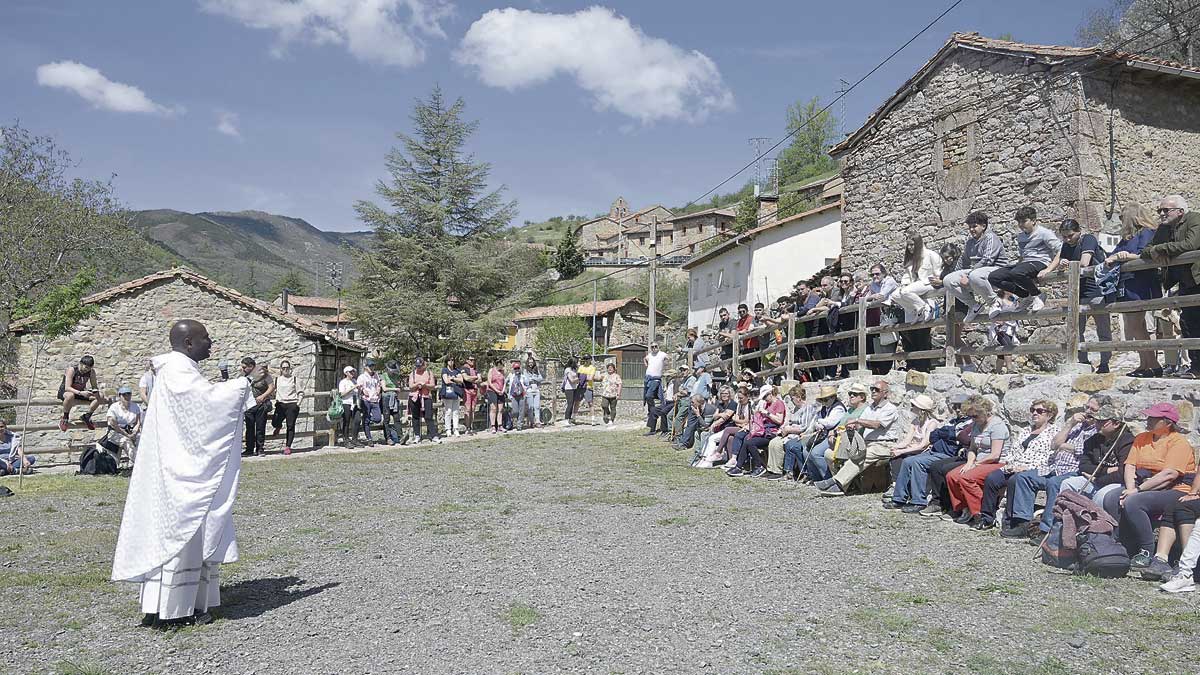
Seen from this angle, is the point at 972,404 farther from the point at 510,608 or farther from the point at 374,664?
the point at 374,664

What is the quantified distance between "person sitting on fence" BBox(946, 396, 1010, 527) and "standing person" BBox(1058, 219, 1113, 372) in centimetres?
128

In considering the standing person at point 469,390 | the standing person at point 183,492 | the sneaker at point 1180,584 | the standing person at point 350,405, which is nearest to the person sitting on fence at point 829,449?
the sneaker at point 1180,584

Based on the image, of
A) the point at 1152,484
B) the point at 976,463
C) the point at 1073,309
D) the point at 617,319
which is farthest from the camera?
the point at 617,319

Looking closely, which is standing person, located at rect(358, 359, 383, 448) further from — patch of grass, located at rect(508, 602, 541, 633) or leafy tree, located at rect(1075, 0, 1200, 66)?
leafy tree, located at rect(1075, 0, 1200, 66)

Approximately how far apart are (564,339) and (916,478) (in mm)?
44894

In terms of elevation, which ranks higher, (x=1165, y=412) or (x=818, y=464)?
(x=1165, y=412)

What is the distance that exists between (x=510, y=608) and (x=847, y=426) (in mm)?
5784

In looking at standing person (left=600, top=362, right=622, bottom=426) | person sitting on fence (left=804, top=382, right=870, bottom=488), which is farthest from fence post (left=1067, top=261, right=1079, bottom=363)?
standing person (left=600, top=362, right=622, bottom=426)

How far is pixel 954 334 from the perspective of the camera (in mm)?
9914

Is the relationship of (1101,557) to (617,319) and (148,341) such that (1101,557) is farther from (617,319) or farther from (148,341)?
(617,319)

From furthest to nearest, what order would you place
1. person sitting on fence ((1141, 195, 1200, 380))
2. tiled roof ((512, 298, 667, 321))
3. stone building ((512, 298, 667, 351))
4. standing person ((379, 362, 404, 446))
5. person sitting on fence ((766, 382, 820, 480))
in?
1. stone building ((512, 298, 667, 351))
2. tiled roof ((512, 298, 667, 321))
3. standing person ((379, 362, 404, 446))
4. person sitting on fence ((766, 382, 820, 480))
5. person sitting on fence ((1141, 195, 1200, 380))

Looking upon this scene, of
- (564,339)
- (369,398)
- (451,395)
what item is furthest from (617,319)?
(369,398)

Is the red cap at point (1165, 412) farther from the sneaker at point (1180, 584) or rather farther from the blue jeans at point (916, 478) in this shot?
the blue jeans at point (916, 478)

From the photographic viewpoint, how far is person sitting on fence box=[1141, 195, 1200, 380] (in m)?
7.20
